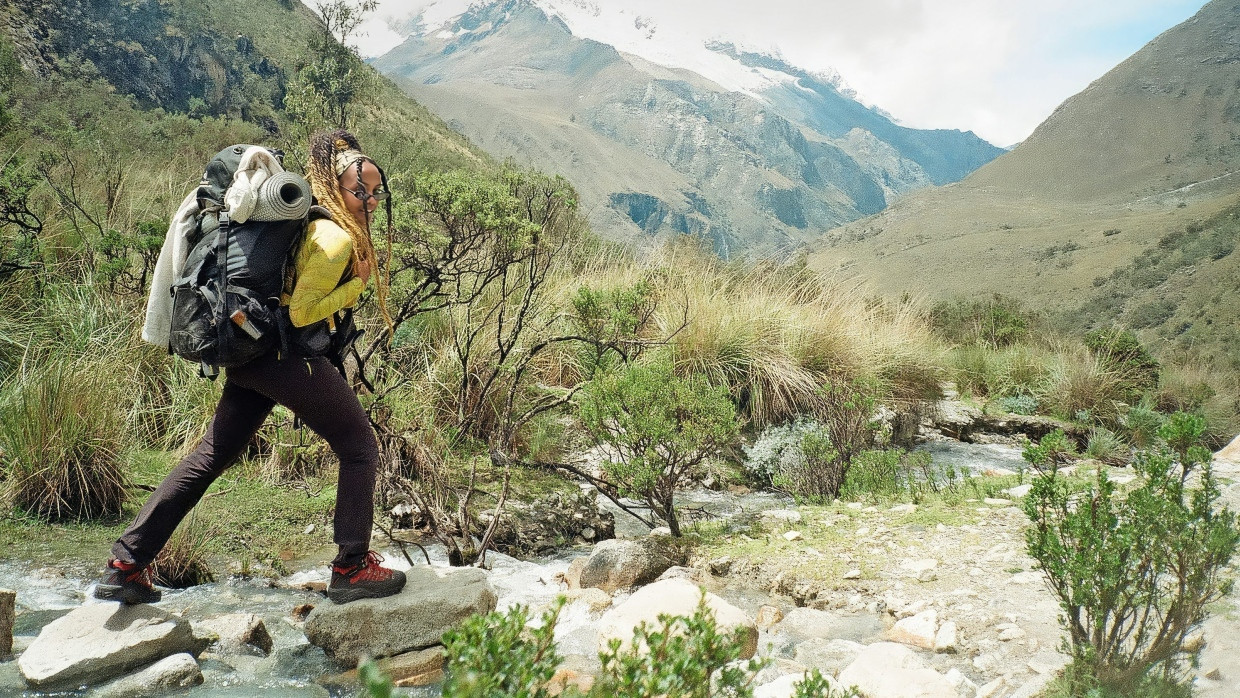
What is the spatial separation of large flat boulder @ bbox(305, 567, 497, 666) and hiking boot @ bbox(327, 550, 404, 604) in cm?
3

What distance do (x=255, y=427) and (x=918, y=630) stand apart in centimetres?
259

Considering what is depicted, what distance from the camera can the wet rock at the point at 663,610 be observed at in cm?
268

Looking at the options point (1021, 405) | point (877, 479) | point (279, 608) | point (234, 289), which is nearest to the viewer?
point (234, 289)

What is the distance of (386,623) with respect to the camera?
9.03 feet

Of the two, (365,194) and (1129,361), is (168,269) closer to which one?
(365,194)

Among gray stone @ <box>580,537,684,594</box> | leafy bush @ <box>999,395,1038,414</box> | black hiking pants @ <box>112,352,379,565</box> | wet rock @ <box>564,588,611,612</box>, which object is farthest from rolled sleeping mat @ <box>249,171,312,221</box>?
leafy bush @ <box>999,395,1038,414</box>

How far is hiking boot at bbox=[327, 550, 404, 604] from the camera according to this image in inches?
108

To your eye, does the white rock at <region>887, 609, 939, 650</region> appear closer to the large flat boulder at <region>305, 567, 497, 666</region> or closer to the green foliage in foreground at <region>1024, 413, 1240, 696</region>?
the green foliage in foreground at <region>1024, 413, 1240, 696</region>

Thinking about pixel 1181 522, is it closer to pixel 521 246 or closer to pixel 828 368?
pixel 521 246

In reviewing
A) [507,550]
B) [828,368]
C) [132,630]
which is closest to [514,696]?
[132,630]

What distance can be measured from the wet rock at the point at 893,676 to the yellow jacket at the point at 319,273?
79.8 inches

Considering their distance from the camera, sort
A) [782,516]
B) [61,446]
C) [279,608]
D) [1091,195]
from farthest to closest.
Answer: [1091,195]
[782,516]
[61,446]
[279,608]

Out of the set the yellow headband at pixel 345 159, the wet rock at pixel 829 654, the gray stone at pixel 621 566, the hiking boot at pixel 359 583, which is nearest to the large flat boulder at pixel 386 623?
the hiking boot at pixel 359 583

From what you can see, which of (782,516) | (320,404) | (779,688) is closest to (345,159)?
(320,404)
